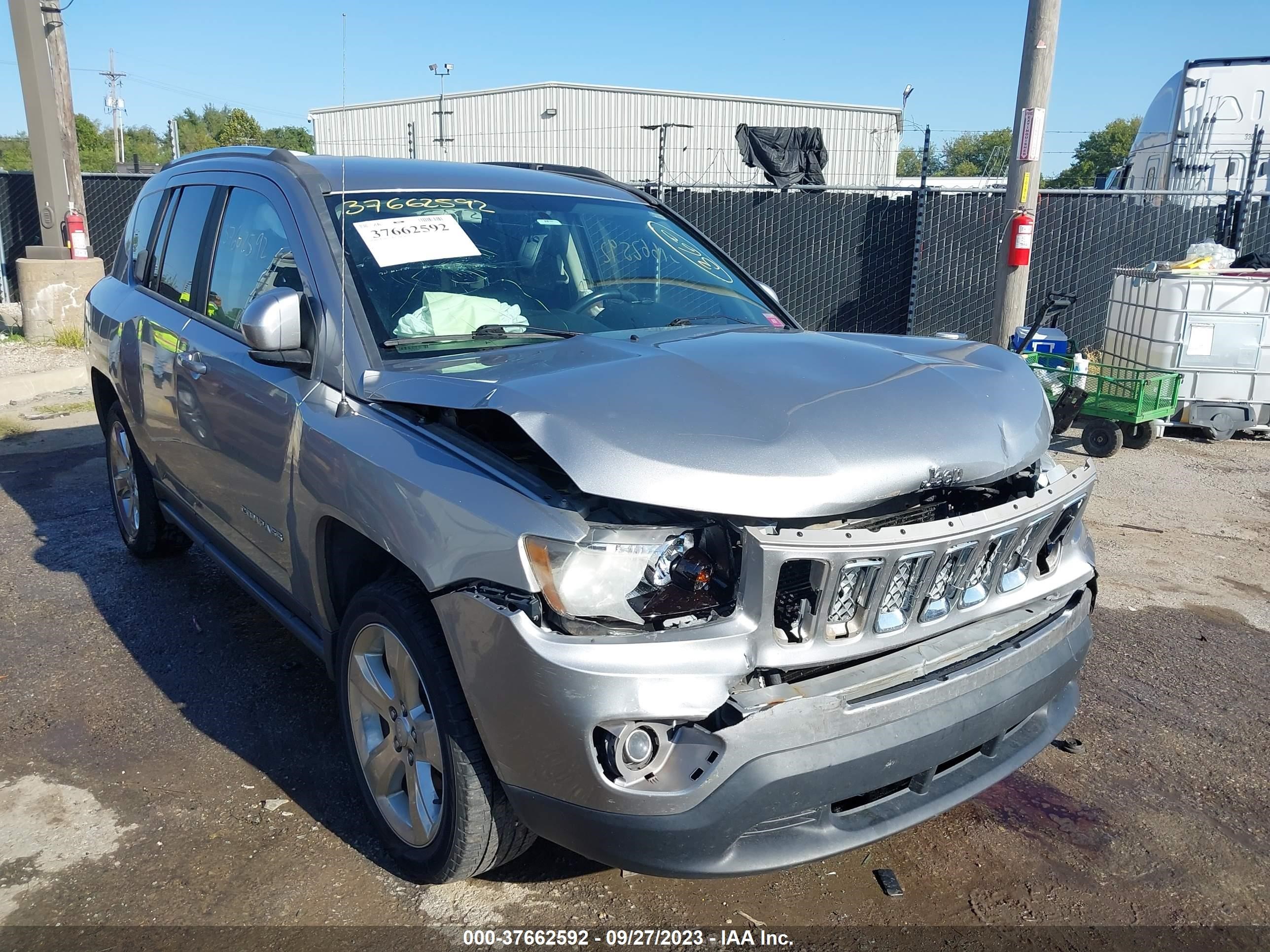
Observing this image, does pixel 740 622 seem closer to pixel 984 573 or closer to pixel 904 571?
pixel 904 571

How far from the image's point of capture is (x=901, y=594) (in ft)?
7.73

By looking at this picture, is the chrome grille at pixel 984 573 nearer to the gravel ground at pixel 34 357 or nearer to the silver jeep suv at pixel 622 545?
the silver jeep suv at pixel 622 545

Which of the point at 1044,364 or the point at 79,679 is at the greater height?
the point at 1044,364

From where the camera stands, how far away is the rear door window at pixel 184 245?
4.11 meters

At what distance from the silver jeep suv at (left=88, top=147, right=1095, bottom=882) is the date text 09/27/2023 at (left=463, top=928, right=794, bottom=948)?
0.20m

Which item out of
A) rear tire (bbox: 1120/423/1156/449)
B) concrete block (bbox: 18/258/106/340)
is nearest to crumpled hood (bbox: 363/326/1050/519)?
rear tire (bbox: 1120/423/1156/449)

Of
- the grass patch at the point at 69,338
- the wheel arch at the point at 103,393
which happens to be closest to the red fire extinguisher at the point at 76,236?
the grass patch at the point at 69,338

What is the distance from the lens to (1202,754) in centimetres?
347

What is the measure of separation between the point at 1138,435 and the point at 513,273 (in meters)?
6.41

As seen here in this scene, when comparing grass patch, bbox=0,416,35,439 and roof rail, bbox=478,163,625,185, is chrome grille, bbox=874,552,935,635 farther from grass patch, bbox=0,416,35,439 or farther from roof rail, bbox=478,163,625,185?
grass patch, bbox=0,416,35,439

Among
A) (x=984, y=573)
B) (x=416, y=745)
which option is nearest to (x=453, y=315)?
(x=416, y=745)

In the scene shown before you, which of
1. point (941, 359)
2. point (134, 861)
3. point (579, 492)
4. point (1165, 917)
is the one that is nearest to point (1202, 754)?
point (1165, 917)

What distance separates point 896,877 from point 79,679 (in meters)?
3.18

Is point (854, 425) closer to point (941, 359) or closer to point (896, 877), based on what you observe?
point (941, 359)
